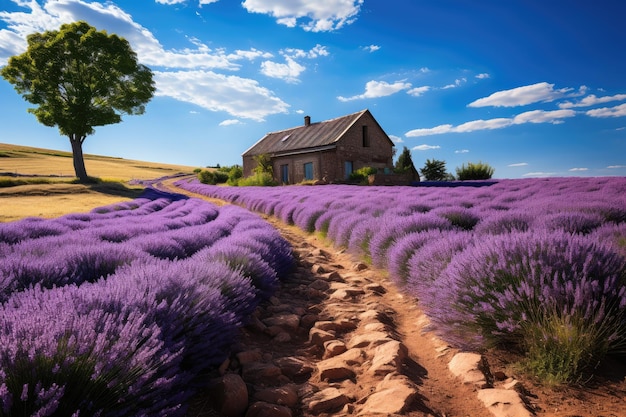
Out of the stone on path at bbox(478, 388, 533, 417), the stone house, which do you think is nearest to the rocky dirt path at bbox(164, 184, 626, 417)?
the stone on path at bbox(478, 388, 533, 417)

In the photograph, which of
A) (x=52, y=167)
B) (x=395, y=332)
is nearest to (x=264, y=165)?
(x=395, y=332)

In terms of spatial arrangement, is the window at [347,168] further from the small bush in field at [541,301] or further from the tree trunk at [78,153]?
the small bush in field at [541,301]

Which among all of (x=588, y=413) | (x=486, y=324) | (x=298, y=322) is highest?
(x=486, y=324)

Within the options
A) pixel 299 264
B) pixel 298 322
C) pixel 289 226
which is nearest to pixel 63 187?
pixel 289 226

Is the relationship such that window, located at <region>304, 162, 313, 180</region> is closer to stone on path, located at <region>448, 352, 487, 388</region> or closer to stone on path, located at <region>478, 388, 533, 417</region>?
stone on path, located at <region>448, 352, 487, 388</region>

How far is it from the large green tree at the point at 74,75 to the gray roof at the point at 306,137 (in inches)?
492

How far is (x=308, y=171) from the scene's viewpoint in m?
27.0

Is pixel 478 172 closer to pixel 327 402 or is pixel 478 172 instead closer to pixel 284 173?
pixel 284 173

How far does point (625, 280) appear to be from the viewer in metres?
1.90

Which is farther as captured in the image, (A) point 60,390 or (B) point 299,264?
(B) point 299,264

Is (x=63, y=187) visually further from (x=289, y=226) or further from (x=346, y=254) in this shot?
(x=346, y=254)

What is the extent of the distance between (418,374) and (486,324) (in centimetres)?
52

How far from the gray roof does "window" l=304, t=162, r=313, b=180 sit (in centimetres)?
135

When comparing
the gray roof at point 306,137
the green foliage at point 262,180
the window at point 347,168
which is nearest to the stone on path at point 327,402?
the gray roof at point 306,137
